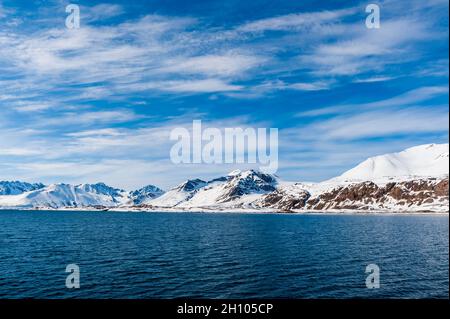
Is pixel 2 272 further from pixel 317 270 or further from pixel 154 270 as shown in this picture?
pixel 317 270

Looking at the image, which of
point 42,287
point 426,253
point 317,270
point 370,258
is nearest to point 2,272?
point 42,287

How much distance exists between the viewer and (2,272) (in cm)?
6462

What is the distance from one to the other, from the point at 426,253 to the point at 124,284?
236 ft

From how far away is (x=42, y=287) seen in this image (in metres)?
54.1
